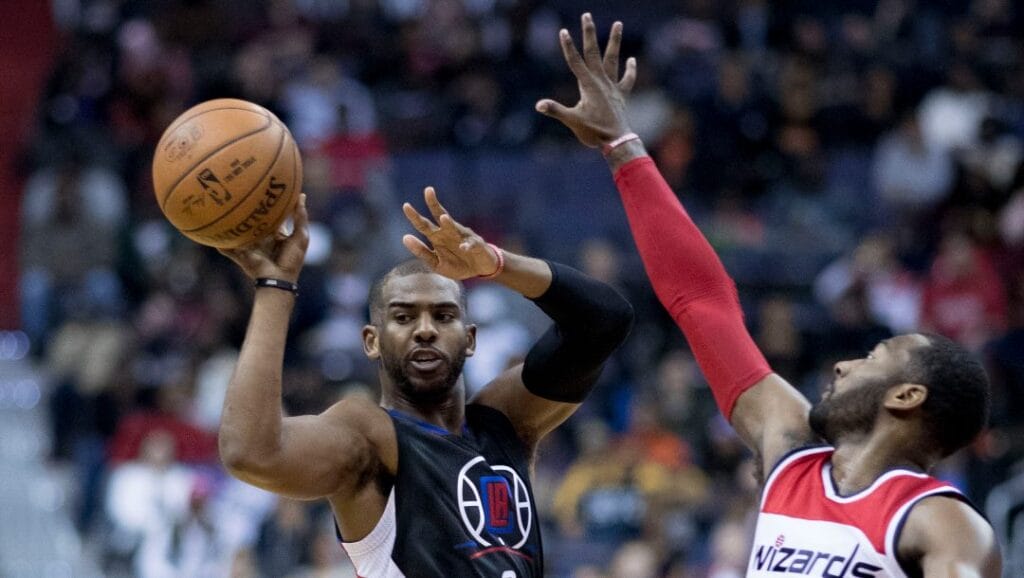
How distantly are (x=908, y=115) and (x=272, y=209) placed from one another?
9939mm

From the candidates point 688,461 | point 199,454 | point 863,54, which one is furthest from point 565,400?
point 863,54

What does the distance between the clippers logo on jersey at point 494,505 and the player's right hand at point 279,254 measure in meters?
0.86

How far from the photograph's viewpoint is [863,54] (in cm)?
1408

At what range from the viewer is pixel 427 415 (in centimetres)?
469

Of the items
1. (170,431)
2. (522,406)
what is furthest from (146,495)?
(522,406)

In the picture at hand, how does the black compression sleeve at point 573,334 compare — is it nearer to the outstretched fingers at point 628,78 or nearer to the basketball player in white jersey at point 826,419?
the basketball player in white jersey at point 826,419

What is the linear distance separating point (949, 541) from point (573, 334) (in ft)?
4.64

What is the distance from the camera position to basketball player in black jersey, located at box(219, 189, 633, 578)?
158 inches

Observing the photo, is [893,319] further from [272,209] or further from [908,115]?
[272,209]

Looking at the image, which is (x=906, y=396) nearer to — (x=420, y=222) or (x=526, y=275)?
(x=526, y=275)

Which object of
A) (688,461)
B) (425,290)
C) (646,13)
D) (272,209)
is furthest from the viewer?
(646,13)

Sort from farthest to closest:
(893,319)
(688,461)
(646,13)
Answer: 1. (646,13)
2. (893,319)
3. (688,461)

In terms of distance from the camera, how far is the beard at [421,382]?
4605 mm

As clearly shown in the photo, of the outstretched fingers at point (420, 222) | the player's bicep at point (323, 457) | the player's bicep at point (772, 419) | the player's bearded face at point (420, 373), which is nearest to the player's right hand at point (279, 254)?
the outstretched fingers at point (420, 222)
